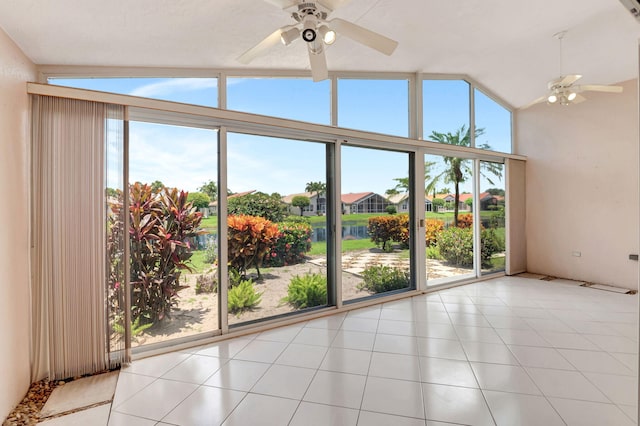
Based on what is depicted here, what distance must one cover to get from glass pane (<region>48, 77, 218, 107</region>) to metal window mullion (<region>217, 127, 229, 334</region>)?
0.39m

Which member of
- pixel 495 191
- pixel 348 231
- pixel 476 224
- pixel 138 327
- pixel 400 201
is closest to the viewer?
pixel 138 327

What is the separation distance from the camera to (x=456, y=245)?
17.0ft

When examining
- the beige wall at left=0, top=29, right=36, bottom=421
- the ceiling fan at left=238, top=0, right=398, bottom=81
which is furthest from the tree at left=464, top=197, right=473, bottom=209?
the beige wall at left=0, top=29, right=36, bottom=421

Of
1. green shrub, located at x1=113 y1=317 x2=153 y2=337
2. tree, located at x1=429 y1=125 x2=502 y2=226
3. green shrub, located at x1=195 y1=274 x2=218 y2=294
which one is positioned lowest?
green shrub, located at x1=113 y1=317 x2=153 y2=337

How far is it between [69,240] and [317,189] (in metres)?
2.45

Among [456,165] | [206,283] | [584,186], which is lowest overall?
[206,283]

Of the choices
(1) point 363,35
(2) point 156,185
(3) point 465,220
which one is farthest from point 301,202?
(3) point 465,220

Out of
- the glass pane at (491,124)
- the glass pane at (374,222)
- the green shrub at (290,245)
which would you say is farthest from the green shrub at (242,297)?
the glass pane at (491,124)

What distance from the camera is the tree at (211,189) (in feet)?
10.0

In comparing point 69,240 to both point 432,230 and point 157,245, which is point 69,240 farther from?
point 432,230

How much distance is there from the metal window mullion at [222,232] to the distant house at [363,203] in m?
1.54

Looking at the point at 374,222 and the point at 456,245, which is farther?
the point at 456,245

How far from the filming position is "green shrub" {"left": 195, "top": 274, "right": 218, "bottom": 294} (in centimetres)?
306

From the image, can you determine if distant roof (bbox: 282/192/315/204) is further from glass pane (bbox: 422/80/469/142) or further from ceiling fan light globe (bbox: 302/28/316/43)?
glass pane (bbox: 422/80/469/142)
